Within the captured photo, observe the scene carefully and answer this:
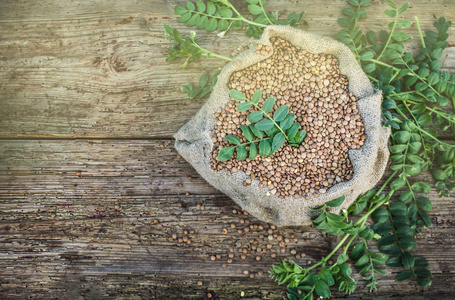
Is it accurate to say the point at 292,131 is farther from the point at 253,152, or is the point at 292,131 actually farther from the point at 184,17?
the point at 184,17

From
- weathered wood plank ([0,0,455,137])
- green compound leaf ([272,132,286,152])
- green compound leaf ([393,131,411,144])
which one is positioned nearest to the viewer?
green compound leaf ([272,132,286,152])

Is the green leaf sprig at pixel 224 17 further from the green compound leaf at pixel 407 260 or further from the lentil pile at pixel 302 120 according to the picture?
the green compound leaf at pixel 407 260

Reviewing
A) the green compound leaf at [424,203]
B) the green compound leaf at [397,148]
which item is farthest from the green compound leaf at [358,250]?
the green compound leaf at [397,148]

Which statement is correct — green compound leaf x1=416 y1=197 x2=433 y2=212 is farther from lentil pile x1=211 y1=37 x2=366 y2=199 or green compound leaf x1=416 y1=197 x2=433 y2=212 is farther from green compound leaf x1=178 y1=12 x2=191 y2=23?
green compound leaf x1=178 y1=12 x2=191 y2=23

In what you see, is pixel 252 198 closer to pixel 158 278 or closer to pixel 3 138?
pixel 158 278

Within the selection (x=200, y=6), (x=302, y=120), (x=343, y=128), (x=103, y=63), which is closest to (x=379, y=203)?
(x=343, y=128)

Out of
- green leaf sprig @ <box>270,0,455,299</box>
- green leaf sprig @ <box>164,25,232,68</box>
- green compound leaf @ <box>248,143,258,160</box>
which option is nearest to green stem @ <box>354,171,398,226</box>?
green leaf sprig @ <box>270,0,455,299</box>
